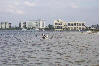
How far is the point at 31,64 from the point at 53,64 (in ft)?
6.57

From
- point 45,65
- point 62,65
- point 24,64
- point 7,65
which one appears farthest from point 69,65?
point 7,65

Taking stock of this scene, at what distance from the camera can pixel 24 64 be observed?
22.9 metres

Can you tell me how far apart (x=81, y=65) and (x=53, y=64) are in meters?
2.53

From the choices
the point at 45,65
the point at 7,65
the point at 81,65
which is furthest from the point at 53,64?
the point at 7,65

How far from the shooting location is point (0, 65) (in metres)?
22.5

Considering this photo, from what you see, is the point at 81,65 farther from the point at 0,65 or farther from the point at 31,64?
the point at 0,65

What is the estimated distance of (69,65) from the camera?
22203 mm

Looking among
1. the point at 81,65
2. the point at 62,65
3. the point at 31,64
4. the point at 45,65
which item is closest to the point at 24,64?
the point at 31,64

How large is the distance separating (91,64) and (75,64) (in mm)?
1437

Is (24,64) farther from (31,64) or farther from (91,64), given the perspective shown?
(91,64)

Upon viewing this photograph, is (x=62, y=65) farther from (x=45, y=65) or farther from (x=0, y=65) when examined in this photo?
(x=0, y=65)

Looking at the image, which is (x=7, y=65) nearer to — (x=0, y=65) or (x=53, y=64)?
(x=0, y=65)

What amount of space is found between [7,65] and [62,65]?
4.88m

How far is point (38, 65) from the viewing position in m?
22.3
